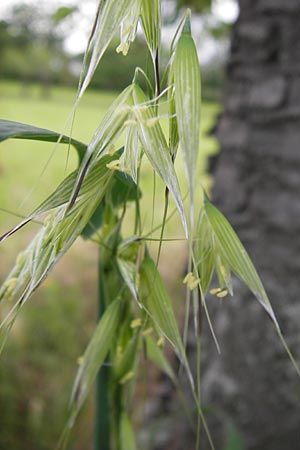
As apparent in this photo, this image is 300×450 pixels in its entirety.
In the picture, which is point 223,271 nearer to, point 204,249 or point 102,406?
point 204,249

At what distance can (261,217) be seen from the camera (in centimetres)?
88

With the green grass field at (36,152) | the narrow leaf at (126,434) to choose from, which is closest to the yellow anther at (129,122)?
the narrow leaf at (126,434)

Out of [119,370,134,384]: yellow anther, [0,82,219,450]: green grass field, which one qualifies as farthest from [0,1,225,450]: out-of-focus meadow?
[119,370,134,384]: yellow anther

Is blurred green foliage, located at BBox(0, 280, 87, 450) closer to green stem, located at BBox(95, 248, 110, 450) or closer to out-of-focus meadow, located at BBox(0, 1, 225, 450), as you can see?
out-of-focus meadow, located at BBox(0, 1, 225, 450)

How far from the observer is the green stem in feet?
1.16

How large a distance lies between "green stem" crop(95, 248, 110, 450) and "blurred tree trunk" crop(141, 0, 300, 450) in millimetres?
468

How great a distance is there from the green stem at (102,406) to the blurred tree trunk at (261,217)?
1.54ft

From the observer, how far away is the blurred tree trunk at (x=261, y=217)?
84 cm

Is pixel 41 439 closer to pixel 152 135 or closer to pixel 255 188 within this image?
pixel 255 188

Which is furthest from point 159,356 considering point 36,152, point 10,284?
point 36,152

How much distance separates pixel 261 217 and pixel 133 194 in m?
0.57

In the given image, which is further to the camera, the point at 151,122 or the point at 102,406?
the point at 102,406

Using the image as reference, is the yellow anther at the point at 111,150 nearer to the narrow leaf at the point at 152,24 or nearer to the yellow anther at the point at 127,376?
the narrow leaf at the point at 152,24

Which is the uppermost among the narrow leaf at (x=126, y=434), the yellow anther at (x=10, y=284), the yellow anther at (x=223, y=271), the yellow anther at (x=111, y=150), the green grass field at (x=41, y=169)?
the yellow anther at (x=111, y=150)
